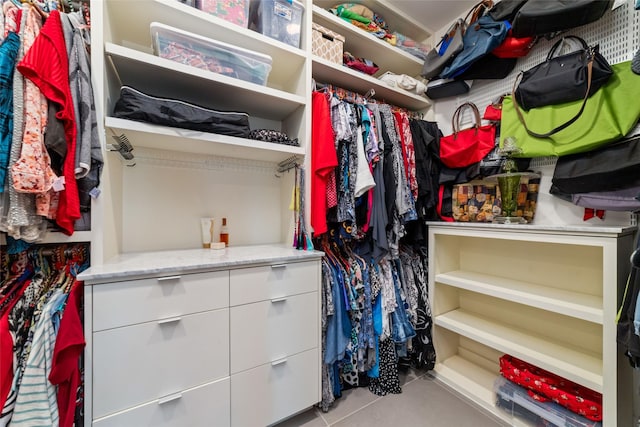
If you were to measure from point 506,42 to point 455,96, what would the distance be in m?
0.45

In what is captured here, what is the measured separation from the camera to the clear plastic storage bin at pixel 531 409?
112cm

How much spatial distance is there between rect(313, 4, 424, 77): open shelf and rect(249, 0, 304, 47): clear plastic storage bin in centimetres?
15

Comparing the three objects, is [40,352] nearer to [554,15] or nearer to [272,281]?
[272,281]

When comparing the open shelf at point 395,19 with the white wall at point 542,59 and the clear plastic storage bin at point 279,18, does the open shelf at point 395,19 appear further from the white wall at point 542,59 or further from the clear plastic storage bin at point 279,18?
the white wall at point 542,59

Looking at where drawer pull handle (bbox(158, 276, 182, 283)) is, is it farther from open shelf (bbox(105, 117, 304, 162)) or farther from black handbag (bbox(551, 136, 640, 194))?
black handbag (bbox(551, 136, 640, 194))

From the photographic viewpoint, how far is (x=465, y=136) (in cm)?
165

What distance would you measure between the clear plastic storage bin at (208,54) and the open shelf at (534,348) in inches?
76.7

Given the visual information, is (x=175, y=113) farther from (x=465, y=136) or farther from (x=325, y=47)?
(x=465, y=136)

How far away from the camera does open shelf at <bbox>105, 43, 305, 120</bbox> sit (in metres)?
1.03

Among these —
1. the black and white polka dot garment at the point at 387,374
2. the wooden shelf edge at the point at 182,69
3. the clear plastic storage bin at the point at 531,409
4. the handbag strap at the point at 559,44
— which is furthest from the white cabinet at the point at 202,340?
the handbag strap at the point at 559,44

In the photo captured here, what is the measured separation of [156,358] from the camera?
0.89 meters

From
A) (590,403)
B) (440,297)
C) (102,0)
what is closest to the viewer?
(102,0)

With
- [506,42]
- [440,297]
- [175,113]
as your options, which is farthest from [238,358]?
[506,42]

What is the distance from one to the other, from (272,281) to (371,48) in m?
1.76
